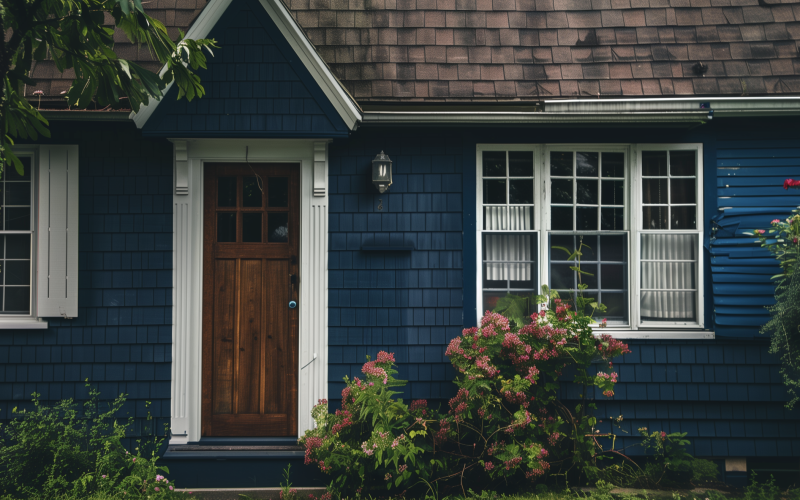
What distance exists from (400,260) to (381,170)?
82 cm

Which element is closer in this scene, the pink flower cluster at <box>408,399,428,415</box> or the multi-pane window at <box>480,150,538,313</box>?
the pink flower cluster at <box>408,399,428,415</box>

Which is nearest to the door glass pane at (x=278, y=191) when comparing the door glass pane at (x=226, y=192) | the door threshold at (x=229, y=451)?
the door glass pane at (x=226, y=192)

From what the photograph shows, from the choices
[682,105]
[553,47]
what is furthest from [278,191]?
[682,105]

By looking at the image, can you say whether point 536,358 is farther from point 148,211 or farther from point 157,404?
point 148,211

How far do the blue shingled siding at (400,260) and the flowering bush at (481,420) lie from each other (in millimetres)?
399

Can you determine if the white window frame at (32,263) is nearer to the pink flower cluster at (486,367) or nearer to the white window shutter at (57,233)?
the white window shutter at (57,233)

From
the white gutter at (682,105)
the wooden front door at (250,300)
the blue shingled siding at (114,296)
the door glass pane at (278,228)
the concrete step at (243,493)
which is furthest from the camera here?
the door glass pane at (278,228)

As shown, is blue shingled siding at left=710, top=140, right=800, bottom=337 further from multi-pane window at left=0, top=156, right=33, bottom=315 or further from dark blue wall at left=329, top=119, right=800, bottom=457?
multi-pane window at left=0, top=156, right=33, bottom=315

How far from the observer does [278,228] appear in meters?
4.80

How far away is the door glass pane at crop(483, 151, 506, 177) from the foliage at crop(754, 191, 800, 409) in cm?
228

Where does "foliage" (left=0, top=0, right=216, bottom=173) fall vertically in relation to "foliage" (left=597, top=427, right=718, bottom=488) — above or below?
above

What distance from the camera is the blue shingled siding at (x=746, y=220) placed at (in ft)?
15.1

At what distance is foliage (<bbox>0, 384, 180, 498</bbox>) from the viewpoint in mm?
4035

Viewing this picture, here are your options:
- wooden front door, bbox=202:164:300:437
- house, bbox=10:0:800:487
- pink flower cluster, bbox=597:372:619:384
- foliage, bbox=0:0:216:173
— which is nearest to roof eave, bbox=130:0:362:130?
house, bbox=10:0:800:487
